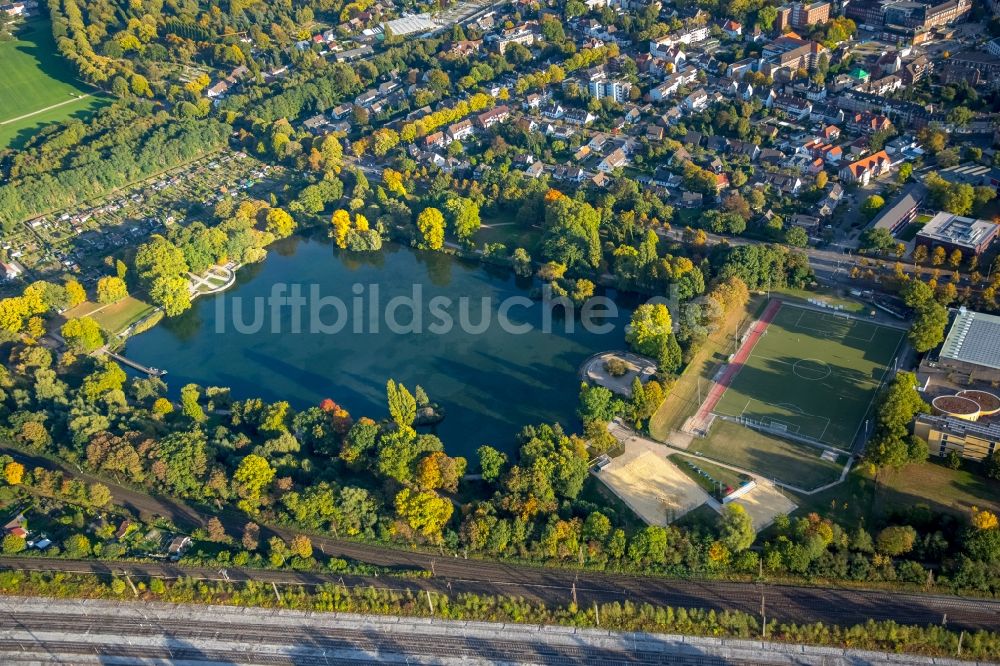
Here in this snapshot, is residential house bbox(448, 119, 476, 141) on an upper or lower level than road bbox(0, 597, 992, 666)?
upper

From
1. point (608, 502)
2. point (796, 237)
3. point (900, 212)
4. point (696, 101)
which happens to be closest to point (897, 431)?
point (608, 502)

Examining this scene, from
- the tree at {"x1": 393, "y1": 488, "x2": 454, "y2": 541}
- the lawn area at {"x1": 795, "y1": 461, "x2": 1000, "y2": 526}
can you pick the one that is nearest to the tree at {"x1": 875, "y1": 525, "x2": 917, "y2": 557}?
the lawn area at {"x1": 795, "y1": 461, "x2": 1000, "y2": 526}

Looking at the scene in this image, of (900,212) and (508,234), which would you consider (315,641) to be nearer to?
(508,234)

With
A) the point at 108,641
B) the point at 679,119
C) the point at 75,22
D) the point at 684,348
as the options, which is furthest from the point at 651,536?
the point at 75,22

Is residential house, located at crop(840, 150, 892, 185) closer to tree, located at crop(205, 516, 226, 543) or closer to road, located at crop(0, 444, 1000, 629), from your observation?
road, located at crop(0, 444, 1000, 629)

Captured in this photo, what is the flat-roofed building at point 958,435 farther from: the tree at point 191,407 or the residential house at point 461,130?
the residential house at point 461,130

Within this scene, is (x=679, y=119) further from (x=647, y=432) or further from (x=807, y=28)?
(x=647, y=432)

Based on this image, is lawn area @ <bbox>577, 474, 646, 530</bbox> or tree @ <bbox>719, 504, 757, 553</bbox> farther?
lawn area @ <bbox>577, 474, 646, 530</bbox>
